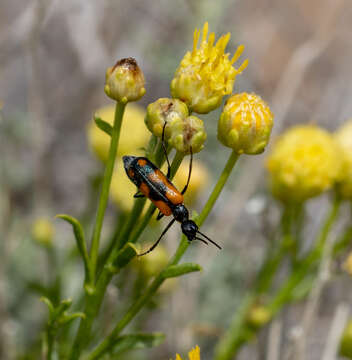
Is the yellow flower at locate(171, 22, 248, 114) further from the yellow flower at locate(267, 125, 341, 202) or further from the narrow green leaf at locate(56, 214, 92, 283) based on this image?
the yellow flower at locate(267, 125, 341, 202)

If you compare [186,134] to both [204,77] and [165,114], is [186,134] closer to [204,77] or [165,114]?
[165,114]

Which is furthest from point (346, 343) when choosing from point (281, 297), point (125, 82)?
point (125, 82)

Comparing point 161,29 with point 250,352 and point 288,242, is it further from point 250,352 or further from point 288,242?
point 288,242

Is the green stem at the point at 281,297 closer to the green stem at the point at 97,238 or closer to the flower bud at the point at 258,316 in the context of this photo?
the flower bud at the point at 258,316

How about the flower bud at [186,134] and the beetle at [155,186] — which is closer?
the flower bud at [186,134]

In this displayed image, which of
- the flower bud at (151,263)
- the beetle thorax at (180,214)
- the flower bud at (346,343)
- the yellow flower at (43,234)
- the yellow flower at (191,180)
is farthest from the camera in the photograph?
the yellow flower at (191,180)

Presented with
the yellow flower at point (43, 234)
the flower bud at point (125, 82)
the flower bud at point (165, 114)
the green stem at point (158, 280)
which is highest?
the yellow flower at point (43, 234)

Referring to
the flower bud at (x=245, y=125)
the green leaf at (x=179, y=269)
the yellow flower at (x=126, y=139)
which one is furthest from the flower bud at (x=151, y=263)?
the flower bud at (x=245, y=125)

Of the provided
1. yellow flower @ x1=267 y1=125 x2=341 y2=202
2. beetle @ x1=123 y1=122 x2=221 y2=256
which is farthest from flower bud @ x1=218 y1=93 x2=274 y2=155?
yellow flower @ x1=267 y1=125 x2=341 y2=202
